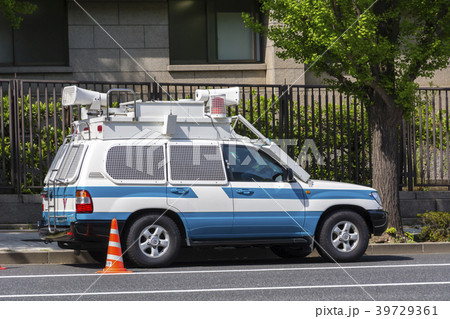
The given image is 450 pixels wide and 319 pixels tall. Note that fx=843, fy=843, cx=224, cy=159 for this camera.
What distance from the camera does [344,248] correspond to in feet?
40.1

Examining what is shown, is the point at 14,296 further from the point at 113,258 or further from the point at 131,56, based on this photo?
the point at 131,56

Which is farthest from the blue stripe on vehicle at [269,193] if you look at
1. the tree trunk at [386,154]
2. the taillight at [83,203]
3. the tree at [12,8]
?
the tree at [12,8]

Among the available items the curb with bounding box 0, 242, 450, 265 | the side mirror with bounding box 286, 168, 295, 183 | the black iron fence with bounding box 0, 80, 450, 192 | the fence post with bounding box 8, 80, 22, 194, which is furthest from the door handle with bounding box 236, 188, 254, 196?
the fence post with bounding box 8, 80, 22, 194

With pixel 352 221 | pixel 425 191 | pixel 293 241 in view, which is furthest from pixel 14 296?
pixel 425 191

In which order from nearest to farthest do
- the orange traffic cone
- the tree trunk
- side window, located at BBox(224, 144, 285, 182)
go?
the orange traffic cone
side window, located at BBox(224, 144, 285, 182)
the tree trunk

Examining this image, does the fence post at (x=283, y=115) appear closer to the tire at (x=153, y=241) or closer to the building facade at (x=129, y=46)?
the building facade at (x=129, y=46)

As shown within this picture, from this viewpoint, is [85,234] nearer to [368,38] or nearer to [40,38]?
[368,38]

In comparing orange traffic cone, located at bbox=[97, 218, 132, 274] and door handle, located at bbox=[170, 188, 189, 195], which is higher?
door handle, located at bbox=[170, 188, 189, 195]

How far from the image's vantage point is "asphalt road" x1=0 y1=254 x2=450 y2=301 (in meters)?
8.80

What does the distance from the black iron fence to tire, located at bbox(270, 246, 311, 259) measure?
4.01 m

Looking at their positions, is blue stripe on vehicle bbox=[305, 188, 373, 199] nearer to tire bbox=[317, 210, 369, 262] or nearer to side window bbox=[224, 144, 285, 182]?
tire bbox=[317, 210, 369, 262]

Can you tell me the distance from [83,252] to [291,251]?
10.5 feet
